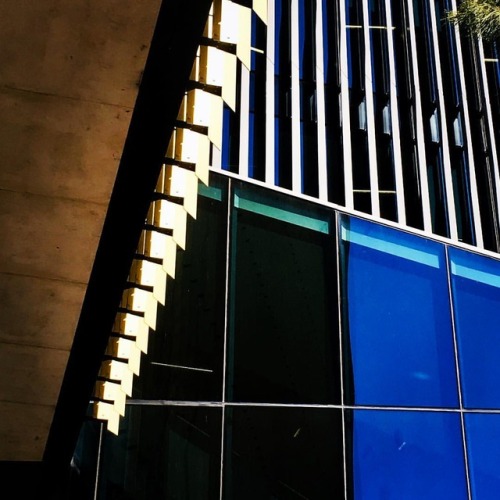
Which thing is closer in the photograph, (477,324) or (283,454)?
(283,454)

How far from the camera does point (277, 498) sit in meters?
8.43

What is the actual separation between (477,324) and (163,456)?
594 centimetres

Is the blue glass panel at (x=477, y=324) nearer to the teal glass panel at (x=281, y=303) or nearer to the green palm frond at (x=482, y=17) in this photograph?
the teal glass panel at (x=281, y=303)

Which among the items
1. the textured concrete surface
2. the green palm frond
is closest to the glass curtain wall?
the textured concrete surface

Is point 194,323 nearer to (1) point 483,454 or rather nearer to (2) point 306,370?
(2) point 306,370

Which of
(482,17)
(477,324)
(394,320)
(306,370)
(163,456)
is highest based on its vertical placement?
(482,17)

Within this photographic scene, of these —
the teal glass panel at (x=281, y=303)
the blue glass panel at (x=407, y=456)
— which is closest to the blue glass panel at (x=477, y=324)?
the blue glass panel at (x=407, y=456)

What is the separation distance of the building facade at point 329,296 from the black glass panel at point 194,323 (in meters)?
0.02

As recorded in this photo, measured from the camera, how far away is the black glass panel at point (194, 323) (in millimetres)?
8039

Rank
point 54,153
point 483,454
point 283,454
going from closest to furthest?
1. point 54,153
2. point 283,454
3. point 483,454

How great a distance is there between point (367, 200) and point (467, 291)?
7.88ft

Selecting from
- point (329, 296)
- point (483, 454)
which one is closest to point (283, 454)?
point (329, 296)

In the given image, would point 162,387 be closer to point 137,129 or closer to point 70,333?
point 70,333

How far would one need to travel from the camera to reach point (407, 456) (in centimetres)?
959
